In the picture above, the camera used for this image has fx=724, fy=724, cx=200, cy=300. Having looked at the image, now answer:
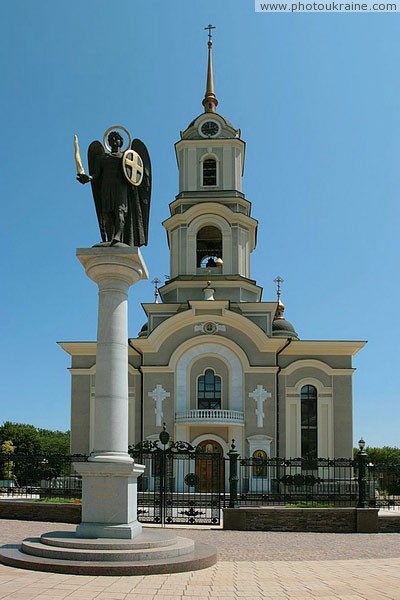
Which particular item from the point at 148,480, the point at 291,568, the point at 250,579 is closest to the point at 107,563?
the point at 250,579

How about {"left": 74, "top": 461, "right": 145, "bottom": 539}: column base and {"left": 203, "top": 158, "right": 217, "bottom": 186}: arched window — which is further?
{"left": 203, "top": 158, "right": 217, "bottom": 186}: arched window

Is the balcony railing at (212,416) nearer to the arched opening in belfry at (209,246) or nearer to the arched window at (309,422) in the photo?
the arched window at (309,422)

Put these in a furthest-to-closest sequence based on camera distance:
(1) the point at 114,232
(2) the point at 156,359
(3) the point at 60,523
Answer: (2) the point at 156,359 → (3) the point at 60,523 → (1) the point at 114,232

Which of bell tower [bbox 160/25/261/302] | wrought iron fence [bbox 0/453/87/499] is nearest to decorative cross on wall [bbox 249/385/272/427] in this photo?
bell tower [bbox 160/25/261/302]

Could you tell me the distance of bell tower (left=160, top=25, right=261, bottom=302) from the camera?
112 ft

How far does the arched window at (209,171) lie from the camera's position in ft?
117

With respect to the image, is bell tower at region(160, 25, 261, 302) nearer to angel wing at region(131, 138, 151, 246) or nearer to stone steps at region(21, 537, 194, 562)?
angel wing at region(131, 138, 151, 246)

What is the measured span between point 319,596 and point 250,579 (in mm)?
1419

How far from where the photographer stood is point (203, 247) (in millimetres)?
35500

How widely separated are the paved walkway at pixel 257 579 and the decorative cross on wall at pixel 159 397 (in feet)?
55.1

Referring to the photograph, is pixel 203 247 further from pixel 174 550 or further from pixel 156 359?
pixel 174 550

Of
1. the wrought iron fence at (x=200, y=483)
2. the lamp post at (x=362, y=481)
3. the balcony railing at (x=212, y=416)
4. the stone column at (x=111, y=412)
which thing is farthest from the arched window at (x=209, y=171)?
the stone column at (x=111, y=412)

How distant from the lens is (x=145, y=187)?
552 inches

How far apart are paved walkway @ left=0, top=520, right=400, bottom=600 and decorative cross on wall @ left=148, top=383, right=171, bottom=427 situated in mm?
16782
